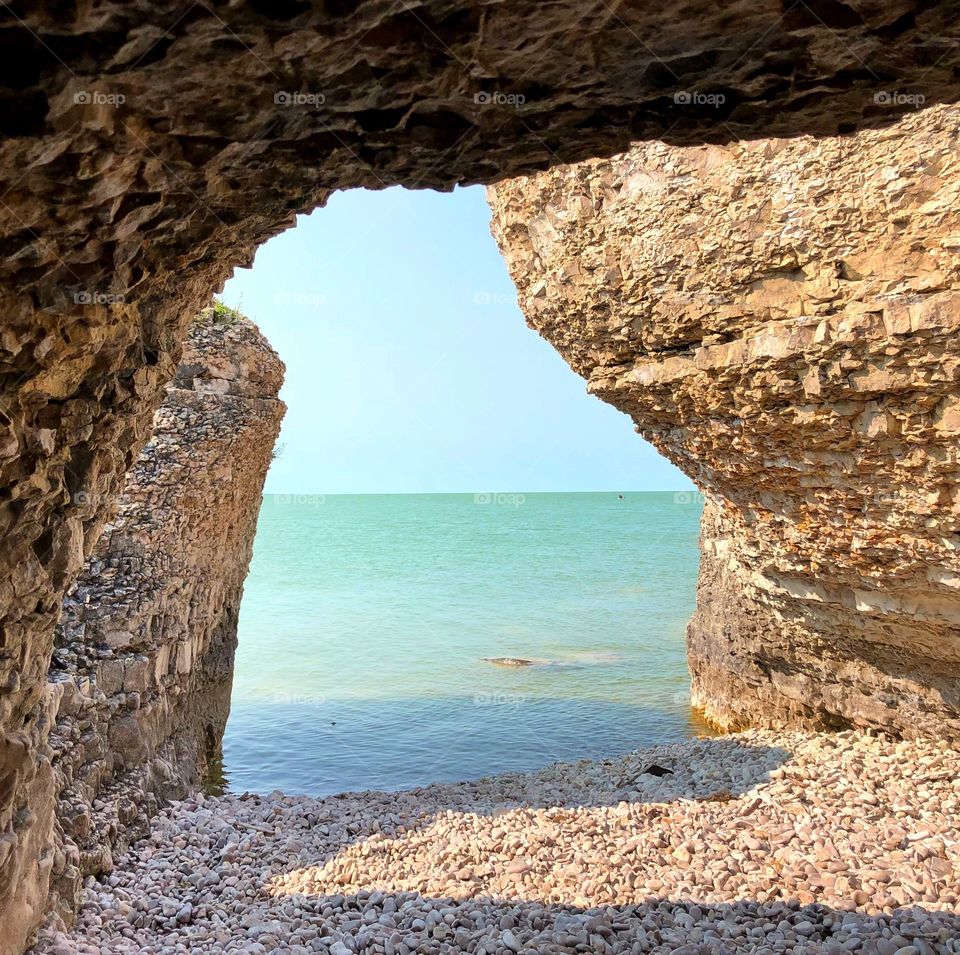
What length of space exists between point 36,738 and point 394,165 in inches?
192

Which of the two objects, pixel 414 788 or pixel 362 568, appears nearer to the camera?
pixel 414 788

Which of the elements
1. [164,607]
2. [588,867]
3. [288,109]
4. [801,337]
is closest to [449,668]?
[164,607]

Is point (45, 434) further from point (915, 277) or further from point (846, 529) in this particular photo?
point (846, 529)

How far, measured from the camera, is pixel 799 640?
1131 centimetres

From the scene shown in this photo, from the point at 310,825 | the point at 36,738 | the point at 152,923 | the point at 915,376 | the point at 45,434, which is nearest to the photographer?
the point at 45,434

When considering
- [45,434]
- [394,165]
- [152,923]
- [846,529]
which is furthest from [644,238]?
[152,923]

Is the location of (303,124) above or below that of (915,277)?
below

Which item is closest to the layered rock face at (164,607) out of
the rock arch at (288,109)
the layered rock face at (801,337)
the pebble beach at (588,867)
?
the pebble beach at (588,867)

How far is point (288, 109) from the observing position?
3137mm

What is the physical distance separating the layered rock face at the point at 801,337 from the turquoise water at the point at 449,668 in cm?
515

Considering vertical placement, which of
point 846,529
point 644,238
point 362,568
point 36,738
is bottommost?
point 362,568

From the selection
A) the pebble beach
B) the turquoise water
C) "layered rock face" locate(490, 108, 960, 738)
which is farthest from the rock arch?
the turquoise water

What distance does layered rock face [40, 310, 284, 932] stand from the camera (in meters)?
8.34

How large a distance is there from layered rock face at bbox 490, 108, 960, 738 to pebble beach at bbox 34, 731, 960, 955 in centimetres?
203
